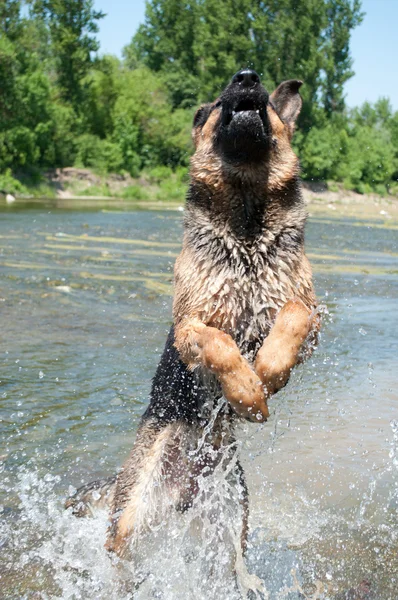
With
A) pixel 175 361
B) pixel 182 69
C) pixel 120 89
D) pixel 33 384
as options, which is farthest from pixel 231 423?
pixel 182 69

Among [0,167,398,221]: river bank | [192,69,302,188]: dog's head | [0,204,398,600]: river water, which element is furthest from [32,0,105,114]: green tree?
[192,69,302,188]: dog's head

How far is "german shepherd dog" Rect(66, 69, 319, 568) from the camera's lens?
14.0 feet

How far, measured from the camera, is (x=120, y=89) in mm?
61312

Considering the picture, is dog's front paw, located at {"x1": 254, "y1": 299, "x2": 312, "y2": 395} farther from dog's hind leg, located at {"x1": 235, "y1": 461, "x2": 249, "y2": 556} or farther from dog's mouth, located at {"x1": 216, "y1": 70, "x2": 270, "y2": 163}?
dog's mouth, located at {"x1": 216, "y1": 70, "x2": 270, "y2": 163}

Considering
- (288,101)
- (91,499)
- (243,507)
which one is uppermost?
(288,101)

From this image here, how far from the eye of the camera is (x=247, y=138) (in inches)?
184

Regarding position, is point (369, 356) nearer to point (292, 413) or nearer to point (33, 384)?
point (292, 413)

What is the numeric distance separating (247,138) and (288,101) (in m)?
0.88

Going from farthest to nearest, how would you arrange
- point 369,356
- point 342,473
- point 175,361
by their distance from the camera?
point 369,356
point 342,473
point 175,361

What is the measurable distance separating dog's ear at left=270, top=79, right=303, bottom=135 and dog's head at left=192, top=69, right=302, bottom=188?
232 millimetres

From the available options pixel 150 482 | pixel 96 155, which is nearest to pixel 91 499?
pixel 150 482

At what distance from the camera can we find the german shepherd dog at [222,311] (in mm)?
4262

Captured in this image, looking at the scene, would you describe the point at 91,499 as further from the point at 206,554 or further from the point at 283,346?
the point at 283,346

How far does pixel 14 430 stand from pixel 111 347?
2.54 metres
